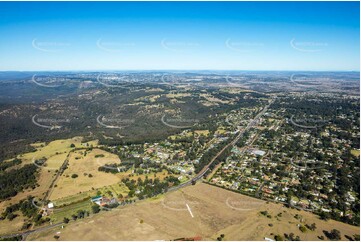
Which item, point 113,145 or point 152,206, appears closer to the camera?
point 152,206

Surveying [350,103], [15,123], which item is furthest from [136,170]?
[350,103]

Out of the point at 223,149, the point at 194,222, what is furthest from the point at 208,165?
the point at 194,222

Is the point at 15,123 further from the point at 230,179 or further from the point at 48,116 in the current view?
the point at 230,179

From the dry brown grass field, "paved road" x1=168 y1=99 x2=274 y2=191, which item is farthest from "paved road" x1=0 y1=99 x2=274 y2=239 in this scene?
the dry brown grass field

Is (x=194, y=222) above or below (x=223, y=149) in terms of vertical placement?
above

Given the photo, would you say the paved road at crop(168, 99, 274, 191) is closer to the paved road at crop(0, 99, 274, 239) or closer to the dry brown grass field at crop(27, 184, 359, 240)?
the paved road at crop(0, 99, 274, 239)

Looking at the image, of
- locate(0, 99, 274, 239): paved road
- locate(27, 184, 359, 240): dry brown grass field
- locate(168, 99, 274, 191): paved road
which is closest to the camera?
locate(27, 184, 359, 240): dry brown grass field

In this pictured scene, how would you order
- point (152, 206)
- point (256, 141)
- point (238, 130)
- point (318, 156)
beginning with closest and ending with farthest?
point (152, 206) → point (318, 156) → point (256, 141) → point (238, 130)

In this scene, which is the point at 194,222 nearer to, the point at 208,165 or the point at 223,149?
the point at 208,165

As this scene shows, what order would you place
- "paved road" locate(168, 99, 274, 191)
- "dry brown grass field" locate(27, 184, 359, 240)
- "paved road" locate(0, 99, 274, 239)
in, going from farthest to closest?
1. "paved road" locate(168, 99, 274, 191)
2. "paved road" locate(0, 99, 274, 239)
3. "dry brown grass field" locate(27, 184, 359, 240)
